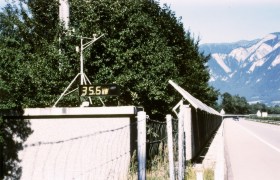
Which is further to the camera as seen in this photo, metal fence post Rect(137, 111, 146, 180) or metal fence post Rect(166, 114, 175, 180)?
metal fence post Rect(166, 114, 175, 180)

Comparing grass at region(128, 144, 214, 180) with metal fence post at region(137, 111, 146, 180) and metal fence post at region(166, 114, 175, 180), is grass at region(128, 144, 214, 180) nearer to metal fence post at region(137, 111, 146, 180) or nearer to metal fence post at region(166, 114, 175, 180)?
metal fence post at region(166, 114, 175, 180)

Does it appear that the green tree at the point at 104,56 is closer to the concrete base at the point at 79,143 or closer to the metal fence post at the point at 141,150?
the concrete base at the point at 79,143

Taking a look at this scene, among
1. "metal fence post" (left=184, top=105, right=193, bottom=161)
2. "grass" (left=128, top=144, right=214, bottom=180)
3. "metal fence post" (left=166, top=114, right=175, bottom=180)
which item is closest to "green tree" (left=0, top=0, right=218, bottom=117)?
"metal fence post" (left=184, top=105, right=193, bottom=161)

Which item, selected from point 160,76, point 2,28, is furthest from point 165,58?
point 2,28

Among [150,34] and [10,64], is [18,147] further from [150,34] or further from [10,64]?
[150,34]

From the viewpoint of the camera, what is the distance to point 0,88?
35.6ft

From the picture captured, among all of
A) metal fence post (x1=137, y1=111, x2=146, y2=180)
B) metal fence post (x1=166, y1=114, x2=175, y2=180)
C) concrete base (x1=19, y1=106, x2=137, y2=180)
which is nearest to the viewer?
metal fence post (x1=137, y1=111, x2=146, y2=180)

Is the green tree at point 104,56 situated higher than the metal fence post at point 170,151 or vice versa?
the green tree at point 104,56

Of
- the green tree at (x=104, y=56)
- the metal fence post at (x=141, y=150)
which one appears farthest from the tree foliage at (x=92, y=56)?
the metal fence post at (x=141, y=150)

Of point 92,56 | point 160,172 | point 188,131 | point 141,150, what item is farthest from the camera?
point 92,56

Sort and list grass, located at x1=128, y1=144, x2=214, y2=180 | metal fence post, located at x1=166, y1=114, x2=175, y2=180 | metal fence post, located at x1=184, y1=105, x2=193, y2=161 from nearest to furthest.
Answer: metal fence post, located at x1=166, y1=114, x2=175, y2=180, grass, located at x1=128, y1=144, x2=214, y2=180, metal fence post, located at x1=184, y1=105, x2=193, y2=161

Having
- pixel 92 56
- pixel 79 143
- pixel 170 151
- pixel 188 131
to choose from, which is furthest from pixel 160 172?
pixel 92 56

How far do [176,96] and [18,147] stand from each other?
21318 mm

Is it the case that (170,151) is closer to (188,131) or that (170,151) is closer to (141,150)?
(141,150)
